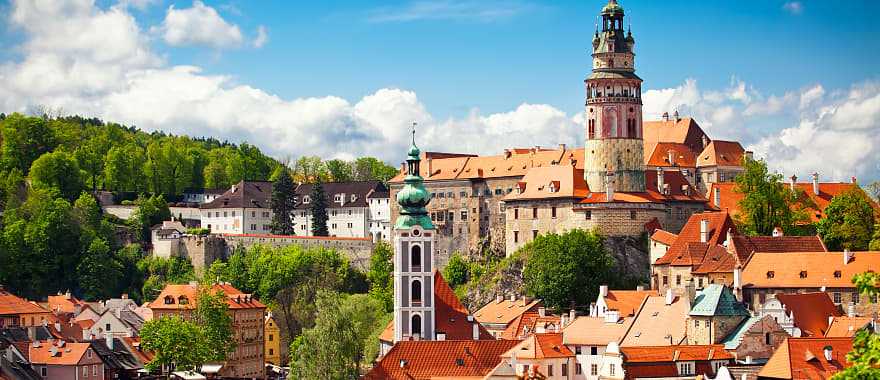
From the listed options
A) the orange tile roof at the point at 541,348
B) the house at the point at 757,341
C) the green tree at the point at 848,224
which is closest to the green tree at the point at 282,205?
the green tree at the point at 848,224

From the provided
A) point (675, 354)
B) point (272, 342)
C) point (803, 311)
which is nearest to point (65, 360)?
point (675, 354)

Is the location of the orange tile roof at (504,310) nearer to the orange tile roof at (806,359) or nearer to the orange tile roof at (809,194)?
the orange tile roof at (809,194)

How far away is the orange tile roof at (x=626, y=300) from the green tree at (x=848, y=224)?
498 inches

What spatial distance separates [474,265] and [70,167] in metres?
50.7

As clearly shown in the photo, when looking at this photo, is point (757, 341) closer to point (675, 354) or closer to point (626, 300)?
point (675, 354)

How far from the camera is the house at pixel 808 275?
78.5 meters

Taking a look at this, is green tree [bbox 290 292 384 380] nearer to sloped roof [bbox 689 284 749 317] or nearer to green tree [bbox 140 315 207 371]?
green tree [bbox 140 315 207 371]

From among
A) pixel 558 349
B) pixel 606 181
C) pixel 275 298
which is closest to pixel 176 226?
pixel 275 298

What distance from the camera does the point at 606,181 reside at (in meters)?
97.8

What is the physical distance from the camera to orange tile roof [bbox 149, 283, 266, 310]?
102 metres

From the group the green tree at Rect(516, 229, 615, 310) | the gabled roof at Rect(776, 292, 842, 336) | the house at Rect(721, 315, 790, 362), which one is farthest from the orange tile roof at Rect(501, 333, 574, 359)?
the green tree at Rect(516, 229, 615, 310)

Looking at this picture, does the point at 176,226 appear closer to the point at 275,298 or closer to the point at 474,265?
the point at 275,298

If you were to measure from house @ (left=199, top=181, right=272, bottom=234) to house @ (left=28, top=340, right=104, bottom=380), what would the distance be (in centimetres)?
5407

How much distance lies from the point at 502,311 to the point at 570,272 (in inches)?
175
